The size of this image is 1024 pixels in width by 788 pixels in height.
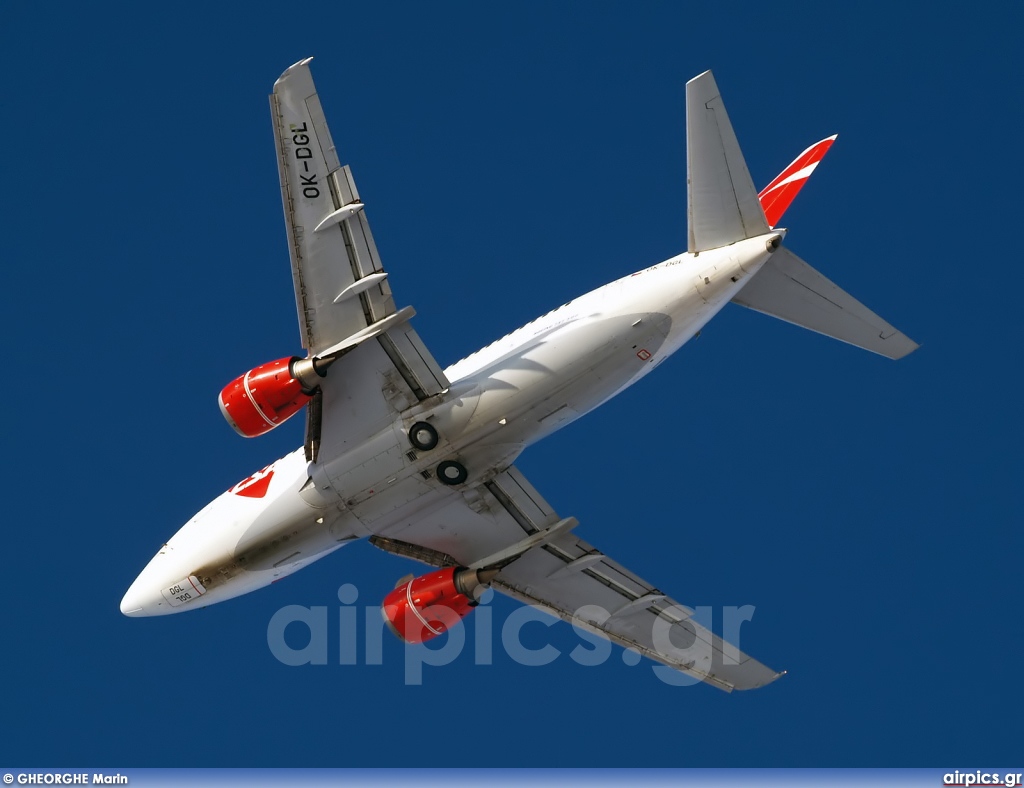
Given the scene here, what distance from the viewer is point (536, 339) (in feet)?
112

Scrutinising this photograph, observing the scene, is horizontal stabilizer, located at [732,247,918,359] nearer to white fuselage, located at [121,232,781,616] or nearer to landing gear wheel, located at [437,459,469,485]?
white fuselage, located at [121,232,781,616]

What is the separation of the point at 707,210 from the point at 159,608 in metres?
17.5

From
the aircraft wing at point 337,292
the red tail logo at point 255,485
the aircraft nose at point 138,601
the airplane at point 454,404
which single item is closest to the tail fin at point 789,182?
the airplane at point 454,404

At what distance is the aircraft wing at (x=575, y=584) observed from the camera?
38.9m

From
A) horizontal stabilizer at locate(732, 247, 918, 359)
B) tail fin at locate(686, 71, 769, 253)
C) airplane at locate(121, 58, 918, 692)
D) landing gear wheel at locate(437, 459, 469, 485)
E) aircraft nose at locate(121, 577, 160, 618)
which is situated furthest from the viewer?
aircraft nose at locate(121, 577, 160, 618)

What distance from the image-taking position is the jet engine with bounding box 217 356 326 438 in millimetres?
34469

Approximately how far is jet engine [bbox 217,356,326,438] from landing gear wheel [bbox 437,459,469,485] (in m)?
3.64

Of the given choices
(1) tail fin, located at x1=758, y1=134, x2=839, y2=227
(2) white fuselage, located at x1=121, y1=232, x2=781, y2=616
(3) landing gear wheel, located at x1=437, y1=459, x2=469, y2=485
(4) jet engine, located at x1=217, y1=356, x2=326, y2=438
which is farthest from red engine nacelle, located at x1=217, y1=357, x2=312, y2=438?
(1) tail fin, located at x1=758, y1=134, x2=839, y2=227

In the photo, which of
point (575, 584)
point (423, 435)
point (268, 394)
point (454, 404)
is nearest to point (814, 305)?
point (454, 404)

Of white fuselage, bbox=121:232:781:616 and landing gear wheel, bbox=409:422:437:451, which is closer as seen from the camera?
white fuselage, bbox=121:232:781:616

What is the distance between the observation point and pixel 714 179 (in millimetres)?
32844

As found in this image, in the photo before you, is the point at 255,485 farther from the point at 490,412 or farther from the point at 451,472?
the point at 490,412

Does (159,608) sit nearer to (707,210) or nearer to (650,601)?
(650,601)

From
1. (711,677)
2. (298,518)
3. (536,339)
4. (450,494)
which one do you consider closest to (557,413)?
(536,339)
